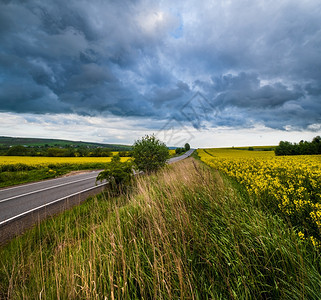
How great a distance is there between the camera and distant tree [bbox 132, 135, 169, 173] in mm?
11867

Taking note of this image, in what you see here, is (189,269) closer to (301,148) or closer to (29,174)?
(29,174)

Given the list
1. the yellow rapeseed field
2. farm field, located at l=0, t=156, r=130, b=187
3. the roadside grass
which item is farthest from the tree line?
the roadside grass

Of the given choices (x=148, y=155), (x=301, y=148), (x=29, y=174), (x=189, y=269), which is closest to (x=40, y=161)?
(x=29, y=174)

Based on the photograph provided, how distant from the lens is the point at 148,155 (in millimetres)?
11906

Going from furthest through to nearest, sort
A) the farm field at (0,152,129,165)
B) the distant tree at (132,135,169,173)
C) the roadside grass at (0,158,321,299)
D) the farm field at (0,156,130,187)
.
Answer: the farm field at (0,152,129,165), the farm field at (0,156,130,187), the distant tree at (132,135,169,173), the roadside grass at (0,158,321,299)

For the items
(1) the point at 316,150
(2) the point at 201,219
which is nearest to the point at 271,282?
(2) the point at 201,219

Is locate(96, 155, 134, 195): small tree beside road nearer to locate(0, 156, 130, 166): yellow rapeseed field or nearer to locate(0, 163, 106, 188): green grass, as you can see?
locate(0, 163, 106, 188): green grass

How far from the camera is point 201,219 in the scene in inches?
122

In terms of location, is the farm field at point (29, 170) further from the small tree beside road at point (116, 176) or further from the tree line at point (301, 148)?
the tree line at point (301, 148)

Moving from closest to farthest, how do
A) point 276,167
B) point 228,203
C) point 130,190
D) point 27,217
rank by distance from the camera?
point 228,203 < point 27,217 < point 276,167 < point 130,190

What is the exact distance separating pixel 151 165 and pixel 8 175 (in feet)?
44.0

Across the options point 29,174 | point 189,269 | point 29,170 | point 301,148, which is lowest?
point 29,170

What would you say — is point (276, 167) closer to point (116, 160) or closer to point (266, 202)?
point (266, 202)

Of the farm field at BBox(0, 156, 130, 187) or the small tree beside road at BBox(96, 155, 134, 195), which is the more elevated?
the small tree beside road at BBox(96, 155, 134, 195)
